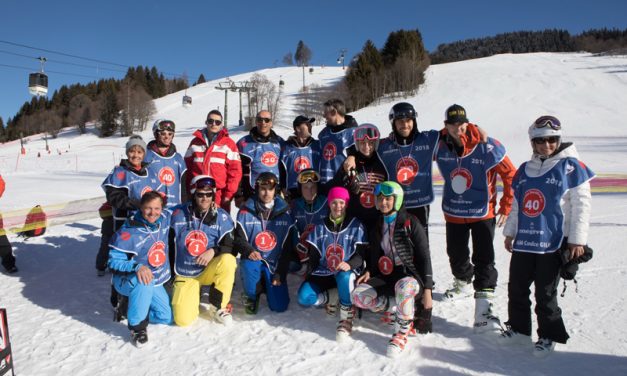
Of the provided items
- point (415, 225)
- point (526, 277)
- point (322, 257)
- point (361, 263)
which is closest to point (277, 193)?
point (322, 257)

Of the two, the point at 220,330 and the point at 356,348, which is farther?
the point at 220,330

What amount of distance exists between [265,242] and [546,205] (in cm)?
262

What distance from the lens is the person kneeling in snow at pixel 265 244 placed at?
4035mm

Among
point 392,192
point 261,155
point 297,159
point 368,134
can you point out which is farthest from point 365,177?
point 261,155

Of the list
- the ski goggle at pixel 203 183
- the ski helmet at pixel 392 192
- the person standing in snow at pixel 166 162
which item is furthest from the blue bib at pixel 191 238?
the ski helmet at pixel 392 192

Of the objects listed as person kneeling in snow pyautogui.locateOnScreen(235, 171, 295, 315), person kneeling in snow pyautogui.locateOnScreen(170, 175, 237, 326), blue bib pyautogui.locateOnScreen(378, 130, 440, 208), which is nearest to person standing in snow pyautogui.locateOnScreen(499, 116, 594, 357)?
blue bib pyautogui.locateOnScreen(378, 130, 440, 208)

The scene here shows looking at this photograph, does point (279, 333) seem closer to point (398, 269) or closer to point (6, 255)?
point (398, 269)

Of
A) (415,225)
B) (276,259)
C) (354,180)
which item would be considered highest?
(354,180)

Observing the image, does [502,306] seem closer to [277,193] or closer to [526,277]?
[526,277]

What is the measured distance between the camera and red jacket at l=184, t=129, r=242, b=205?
494 cm

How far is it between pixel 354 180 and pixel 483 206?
1.27m

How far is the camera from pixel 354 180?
4105 mm

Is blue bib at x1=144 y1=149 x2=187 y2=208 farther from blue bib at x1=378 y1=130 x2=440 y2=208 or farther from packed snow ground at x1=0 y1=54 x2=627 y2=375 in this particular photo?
blue bib at x1=378 y1=130 x2=440 y2=208

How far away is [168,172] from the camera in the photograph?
475cm
